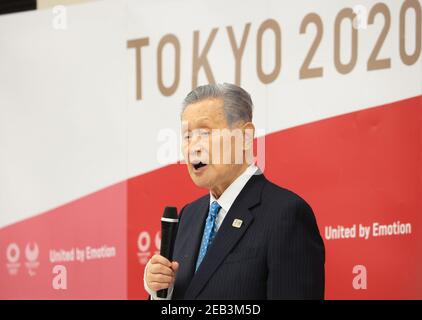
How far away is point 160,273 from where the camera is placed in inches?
73.5

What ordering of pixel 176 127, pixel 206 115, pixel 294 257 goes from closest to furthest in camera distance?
pixel 294 257 → pixel 206 115 → pixel 176 127

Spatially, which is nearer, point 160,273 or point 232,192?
point 160,273

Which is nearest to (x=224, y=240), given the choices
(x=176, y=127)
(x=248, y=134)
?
(x=248, y=134)

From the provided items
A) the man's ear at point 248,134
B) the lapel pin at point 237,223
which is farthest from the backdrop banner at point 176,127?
the lapel pin at point 237,223

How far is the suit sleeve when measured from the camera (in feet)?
5.80

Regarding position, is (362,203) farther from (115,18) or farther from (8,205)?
(8,205)

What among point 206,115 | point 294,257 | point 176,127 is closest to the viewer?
point 294,257

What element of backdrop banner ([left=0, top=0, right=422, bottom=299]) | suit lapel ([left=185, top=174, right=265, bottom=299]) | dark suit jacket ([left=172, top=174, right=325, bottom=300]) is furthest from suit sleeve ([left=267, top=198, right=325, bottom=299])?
backdrop banner ([left=0, top=0, right=422, bottom=299])

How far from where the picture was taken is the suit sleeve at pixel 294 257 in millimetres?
1769

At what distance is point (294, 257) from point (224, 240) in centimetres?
19

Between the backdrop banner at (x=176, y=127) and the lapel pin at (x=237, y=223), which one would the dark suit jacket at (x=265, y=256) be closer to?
the lapel pin at (x=237, y=223)

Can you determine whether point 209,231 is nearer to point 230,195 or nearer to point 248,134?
point 230,195

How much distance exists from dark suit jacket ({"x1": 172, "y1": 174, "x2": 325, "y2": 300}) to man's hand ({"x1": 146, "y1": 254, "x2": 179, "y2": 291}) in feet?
0.19

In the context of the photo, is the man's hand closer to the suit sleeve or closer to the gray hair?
the suit sleeve
